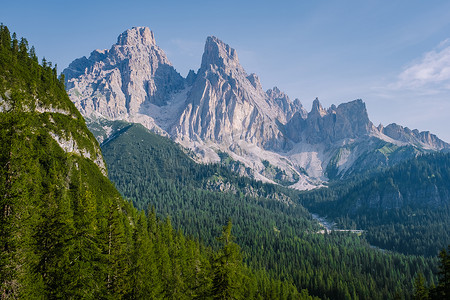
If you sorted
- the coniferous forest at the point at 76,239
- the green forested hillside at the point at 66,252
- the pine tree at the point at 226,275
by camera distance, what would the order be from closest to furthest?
the green forested hillside at the point at 66,252
the coniferous forest at the point at 76,239
the pine tree at the point at 226,275

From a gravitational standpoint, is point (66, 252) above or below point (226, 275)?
above

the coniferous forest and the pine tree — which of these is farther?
the pine tree

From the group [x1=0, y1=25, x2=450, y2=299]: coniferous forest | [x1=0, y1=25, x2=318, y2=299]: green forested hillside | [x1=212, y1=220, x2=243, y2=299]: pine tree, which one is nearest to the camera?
[x1=0, y1=25, x2=318, y2=299]: green forested hillside

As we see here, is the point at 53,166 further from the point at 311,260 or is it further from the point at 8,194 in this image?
the point at 311,260

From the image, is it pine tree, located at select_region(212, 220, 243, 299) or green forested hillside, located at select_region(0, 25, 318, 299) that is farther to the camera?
pine tree, located at select_region(212, 220, 243, 299)

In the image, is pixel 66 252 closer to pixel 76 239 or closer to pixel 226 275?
pixel 76 239

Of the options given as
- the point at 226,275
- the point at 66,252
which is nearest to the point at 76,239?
the point at 66,252

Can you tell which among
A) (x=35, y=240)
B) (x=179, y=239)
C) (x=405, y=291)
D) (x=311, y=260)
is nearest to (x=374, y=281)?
(x=405, y=291)

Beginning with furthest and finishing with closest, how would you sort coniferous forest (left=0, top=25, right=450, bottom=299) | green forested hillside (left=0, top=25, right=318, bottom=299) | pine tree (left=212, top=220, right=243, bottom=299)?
pine tree (left=212, top=220, right=243, bottom=299) → coniferous forest (left=0, top=25, right=450, bottom=299) → green forested hillside (left=0, top=25, right=318, bottom=299)

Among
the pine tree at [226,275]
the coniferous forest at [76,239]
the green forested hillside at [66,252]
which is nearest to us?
the green forested hillside at [66,252]

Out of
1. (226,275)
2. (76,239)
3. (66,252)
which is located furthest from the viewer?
(76,239)

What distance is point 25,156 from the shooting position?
2703 cm

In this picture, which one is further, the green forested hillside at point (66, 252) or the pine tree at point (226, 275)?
the pine tree at point (226, 275)

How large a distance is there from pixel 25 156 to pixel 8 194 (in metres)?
3.69
